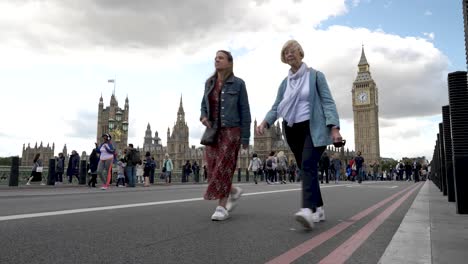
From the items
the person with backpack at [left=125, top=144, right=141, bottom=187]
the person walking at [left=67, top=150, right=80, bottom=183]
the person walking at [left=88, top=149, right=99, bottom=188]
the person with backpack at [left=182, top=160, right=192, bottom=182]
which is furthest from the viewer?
the person with backpack at [left=182, top=160, right=192, bottom=182]

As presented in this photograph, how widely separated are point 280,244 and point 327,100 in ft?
5.82

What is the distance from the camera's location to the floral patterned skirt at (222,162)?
14.9ft

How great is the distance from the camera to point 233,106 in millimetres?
4617

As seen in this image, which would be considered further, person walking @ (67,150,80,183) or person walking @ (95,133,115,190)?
person walking @ (67,150,80,183)

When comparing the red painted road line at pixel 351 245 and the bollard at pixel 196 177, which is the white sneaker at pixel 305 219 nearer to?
the red painted road line at pixel 351 245

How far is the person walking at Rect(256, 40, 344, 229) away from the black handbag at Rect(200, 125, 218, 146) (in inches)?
20.9


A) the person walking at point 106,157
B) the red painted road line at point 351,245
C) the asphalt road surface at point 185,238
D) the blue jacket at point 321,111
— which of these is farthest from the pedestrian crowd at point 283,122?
the person walking at point 106,157

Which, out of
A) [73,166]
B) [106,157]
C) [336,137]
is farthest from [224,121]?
[73,166]

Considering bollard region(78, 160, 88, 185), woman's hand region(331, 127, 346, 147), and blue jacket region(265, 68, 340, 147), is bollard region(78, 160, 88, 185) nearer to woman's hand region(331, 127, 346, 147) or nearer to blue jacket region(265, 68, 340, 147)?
blue jacket region(265, 68, 340, 147)

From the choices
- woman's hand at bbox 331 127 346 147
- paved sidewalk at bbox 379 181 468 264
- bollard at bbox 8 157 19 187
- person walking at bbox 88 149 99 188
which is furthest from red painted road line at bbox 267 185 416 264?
bollard at bbox 8 157 19 187

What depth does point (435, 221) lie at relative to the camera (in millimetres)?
4363

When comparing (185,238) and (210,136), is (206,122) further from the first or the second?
(185,238)

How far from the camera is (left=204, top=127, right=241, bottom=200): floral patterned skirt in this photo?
4539mm

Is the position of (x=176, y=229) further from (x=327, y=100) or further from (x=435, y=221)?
A: (x=435, y=221)
